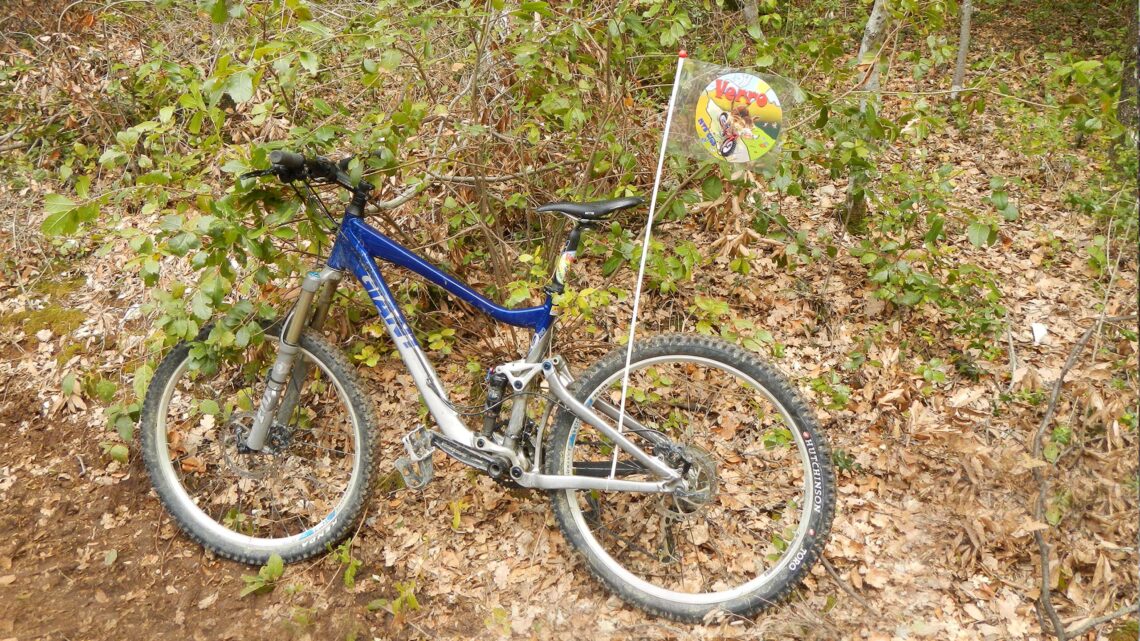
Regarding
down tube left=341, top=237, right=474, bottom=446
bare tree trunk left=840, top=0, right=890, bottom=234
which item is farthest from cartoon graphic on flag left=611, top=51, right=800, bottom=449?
bare tree trunk left=840, top=0, right=890, bottom=234

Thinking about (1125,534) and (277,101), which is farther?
(277,101)

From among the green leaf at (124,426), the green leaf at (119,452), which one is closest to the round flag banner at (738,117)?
the green leaf at (124,426)

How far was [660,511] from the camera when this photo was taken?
307cm

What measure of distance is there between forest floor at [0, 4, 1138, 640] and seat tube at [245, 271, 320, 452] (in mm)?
632

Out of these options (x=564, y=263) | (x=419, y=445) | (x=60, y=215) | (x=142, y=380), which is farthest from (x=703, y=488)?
(x=60, y=215)

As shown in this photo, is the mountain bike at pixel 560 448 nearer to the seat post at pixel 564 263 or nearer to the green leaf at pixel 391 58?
the seat post at pixel 564 263

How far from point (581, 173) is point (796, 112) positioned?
1.20m

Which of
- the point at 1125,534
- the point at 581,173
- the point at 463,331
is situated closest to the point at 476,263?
the point at 463,331

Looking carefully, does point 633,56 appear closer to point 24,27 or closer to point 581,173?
point 581,173

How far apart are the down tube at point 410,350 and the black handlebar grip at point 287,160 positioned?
36 cm

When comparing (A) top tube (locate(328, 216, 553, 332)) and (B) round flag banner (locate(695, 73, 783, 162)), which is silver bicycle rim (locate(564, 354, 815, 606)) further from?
(B) round flag banner (locate(695, 73, 783, 162))

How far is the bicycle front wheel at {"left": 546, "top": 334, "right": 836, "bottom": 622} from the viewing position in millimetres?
2715

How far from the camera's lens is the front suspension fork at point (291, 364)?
3.06 metres

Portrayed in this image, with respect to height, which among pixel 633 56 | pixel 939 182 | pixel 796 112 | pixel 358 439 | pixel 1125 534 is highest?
pixel 633 56
